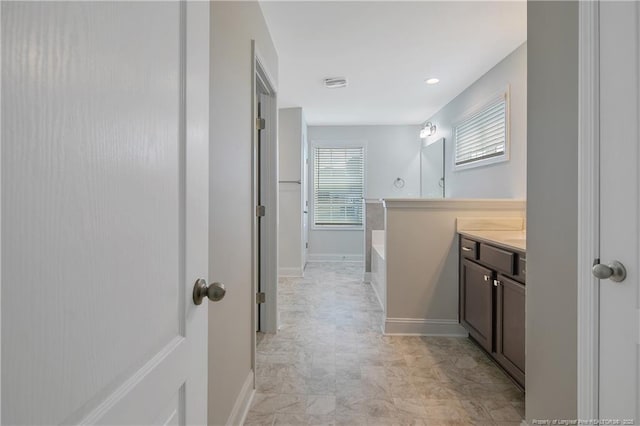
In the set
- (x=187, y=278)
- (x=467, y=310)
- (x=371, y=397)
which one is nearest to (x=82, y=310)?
(x=187, y=278)

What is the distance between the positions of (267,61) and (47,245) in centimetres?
246

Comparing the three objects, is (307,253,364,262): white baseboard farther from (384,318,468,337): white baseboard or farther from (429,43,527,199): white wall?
(384,318,468,337): white baseboard

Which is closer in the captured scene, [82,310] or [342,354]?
[82,310]

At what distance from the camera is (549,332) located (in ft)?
4.42

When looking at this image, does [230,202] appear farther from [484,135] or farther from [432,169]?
[432,169]

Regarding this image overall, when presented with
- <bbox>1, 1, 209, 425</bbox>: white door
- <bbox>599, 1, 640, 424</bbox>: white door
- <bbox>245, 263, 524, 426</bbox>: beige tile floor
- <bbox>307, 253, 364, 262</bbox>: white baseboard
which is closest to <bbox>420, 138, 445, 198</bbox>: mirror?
<bbox>307, 253, 364, 262</bbox>: white baseboard

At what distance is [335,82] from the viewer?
3.74 metres

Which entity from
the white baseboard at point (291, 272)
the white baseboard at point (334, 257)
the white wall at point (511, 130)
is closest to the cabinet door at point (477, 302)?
the white wall at point (511, 130)

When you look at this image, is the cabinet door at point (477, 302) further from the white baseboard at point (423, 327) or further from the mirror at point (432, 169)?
the mirror at point (432, 169)

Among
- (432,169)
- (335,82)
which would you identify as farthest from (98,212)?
(432,169)

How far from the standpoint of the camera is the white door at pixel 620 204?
89cm

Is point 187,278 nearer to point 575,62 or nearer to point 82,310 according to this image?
point 82,310

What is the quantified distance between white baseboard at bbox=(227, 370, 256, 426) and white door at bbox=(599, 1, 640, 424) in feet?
4.73

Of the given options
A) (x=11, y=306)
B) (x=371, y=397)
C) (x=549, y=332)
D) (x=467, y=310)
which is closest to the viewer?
(x=11, y=306)
